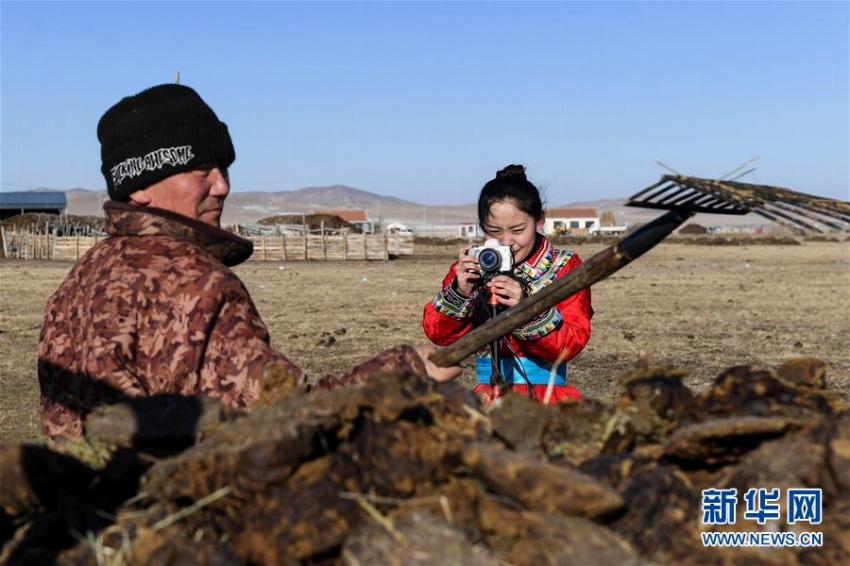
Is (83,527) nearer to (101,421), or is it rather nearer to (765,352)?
(101,421)

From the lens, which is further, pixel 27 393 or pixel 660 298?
pixel 660 298

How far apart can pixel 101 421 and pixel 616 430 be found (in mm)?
1584

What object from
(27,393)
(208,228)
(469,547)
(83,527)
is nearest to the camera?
(469,547)

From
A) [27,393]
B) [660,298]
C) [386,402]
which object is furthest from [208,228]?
[660,298]

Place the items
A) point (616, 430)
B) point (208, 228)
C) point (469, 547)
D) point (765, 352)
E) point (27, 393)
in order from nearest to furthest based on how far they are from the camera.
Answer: point (469, 547) < point (616, 430) < point (208, 228) < point (27, 393) < point (765, 352)

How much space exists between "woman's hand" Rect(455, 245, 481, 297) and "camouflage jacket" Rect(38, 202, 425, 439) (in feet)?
4.78

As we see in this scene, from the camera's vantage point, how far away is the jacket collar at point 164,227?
3.86 meters

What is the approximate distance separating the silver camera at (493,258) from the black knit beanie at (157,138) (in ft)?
5.14

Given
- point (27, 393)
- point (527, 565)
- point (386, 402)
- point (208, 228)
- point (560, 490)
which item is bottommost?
point (27, 393)

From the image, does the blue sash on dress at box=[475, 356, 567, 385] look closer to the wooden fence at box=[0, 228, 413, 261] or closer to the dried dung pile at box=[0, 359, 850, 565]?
the dried dung pile at box=[0, 359, 850, 565]

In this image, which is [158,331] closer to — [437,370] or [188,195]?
[188,195]

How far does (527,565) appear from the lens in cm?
253

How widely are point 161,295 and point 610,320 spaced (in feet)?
58.7

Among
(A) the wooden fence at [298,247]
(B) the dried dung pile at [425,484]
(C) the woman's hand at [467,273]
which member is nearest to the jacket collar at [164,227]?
(B) the dried dung pile at [425,484]
